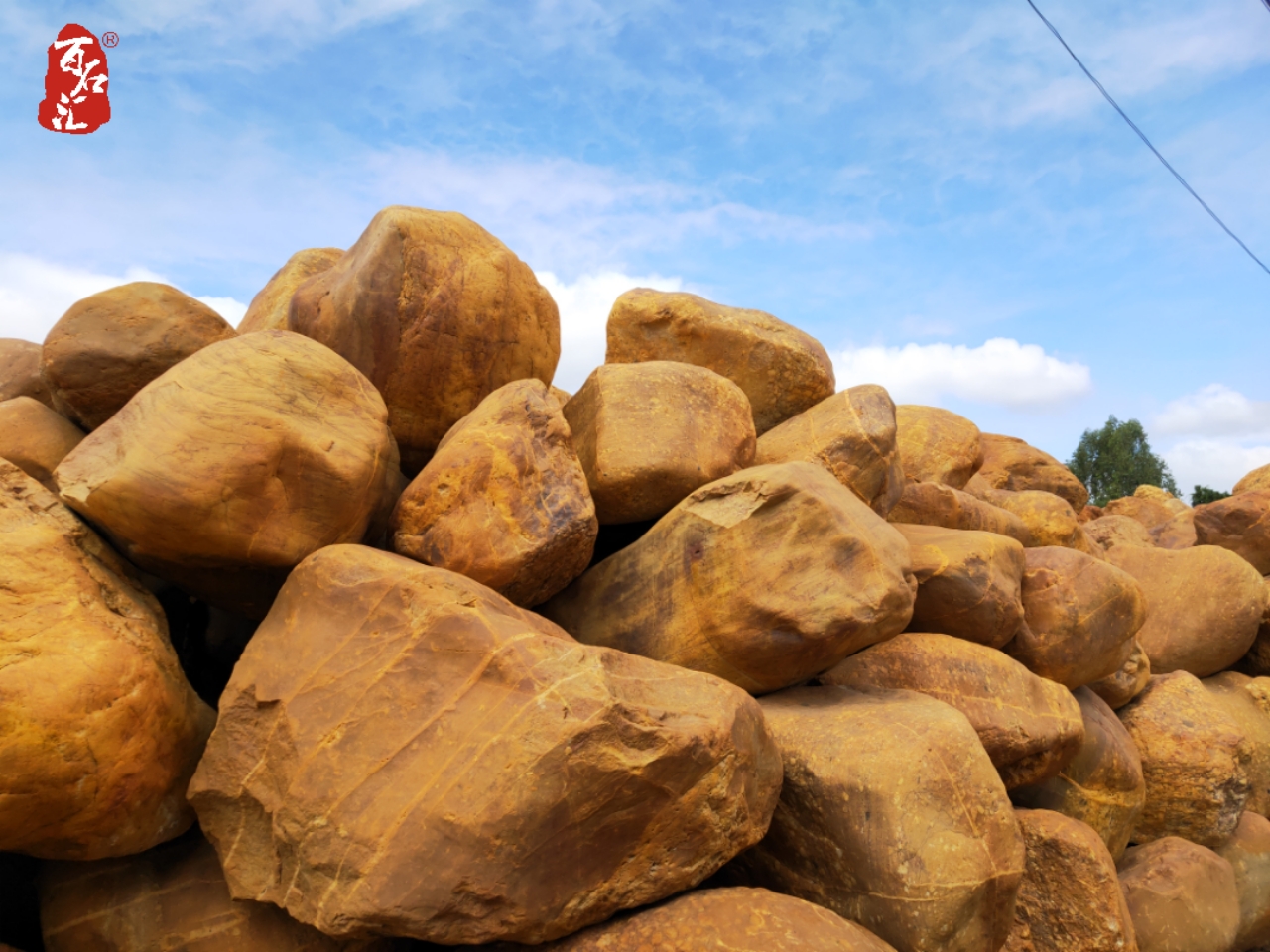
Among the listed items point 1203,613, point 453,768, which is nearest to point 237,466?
point 453,768

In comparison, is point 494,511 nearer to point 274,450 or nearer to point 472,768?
point 274,450

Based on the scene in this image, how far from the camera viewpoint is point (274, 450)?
276 centimetres

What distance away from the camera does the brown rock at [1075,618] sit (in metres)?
4.38

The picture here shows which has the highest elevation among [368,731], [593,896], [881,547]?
[881,547]

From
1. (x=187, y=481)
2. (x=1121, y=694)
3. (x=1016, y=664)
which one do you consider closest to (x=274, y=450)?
(x=187, y=481)

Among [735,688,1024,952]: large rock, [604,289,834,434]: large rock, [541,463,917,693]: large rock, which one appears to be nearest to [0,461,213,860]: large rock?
[541,463,917,693]: large rock

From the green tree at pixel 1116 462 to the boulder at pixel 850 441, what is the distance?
24695 millimetres

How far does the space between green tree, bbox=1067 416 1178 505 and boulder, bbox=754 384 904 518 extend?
81.0 feet

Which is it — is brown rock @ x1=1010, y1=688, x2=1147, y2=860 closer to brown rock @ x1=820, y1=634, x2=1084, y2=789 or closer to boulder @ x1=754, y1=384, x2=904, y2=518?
brown rock @ x1=820, y1=634, x2=1084, y2=789

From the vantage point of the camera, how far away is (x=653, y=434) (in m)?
3.70

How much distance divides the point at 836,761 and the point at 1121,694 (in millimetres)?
2736

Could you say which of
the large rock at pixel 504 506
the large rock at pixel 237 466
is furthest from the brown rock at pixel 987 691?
the large rock at pixel 237 466

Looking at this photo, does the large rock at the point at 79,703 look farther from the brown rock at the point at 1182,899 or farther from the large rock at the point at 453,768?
the brown rock at the point at 1182,899

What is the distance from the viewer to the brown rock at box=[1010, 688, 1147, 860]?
14.2ft
